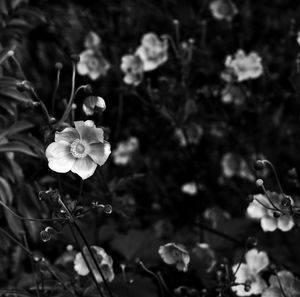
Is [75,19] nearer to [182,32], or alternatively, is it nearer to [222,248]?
[182,32]

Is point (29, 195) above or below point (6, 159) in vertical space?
below

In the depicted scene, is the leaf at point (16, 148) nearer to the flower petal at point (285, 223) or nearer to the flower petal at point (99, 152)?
the flower petal at point (99, 152)

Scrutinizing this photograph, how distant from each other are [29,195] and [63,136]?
602mm

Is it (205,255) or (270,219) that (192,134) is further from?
(270,219)

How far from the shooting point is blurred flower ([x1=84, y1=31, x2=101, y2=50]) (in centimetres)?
364

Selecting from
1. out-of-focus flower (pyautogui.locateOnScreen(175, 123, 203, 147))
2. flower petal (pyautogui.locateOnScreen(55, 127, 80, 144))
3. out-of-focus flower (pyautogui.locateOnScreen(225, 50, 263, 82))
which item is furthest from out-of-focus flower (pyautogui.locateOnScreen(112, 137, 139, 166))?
flower petal (pyautogui.locateOnScreen(55, 127, 80, 144))

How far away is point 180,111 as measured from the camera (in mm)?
3094

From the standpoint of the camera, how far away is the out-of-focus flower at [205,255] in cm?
280

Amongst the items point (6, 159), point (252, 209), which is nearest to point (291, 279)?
point (252, 209)

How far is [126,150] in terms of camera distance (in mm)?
3783

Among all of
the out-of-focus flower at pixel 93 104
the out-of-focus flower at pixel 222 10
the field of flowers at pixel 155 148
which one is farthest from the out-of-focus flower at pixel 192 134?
the out-of-focus flower at pixel 93 104

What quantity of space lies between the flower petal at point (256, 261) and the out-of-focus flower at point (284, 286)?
0.26ft

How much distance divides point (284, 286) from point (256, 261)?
0.16m

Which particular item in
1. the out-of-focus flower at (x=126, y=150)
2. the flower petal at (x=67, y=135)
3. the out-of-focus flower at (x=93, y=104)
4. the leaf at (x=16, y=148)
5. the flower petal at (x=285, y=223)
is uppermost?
the out-of-focus flower at (x=93, y=104)
